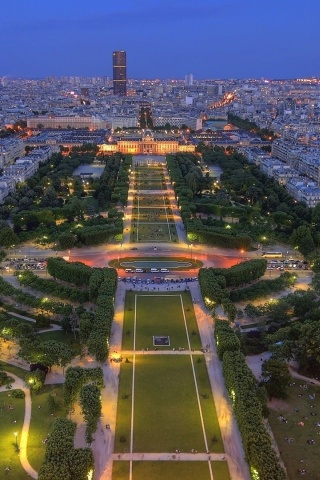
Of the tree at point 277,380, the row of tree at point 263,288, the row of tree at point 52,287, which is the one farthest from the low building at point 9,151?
the tree at point 277,380

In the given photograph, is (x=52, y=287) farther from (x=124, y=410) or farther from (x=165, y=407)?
(x=165, y=407)

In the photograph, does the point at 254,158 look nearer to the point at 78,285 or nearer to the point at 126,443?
the point at 78,285

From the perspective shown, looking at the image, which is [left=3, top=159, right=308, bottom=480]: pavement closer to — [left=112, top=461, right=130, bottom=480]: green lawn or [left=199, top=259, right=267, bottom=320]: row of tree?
[left=112, top=461, right=130, bottom=480]: green lawn

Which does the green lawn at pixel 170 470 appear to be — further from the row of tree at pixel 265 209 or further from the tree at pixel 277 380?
the row of tree at pixel 265 209

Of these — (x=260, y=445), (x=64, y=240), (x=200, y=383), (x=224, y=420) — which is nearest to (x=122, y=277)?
(x=64, y=240)

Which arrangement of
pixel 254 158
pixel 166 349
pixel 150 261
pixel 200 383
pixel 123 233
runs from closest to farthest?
pixel 200 383, pixel 166 349, pixel 150 261, pixel 123 233, pixel 254 158

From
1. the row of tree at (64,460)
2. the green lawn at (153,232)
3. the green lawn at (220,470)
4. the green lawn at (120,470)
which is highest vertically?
the row of tree at (64,460)
